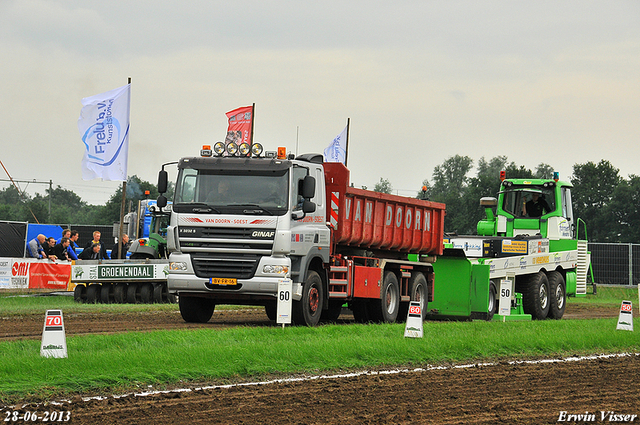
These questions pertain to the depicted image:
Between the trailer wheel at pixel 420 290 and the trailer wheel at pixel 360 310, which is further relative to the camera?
the trailer wheel at pixel 420 290

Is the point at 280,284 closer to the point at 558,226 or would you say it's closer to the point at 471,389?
the point at 471,389

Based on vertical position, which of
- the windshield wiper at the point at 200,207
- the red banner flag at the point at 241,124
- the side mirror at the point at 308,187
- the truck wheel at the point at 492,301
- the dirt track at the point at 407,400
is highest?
the red banner flag at the point at 241,124

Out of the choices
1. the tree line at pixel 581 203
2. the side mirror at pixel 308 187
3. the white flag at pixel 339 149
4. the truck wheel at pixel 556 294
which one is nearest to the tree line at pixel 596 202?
the tree line at pixel 581 203

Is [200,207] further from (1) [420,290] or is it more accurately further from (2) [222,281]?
(1) [420,290]

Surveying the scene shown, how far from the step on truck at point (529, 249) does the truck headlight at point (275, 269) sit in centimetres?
627

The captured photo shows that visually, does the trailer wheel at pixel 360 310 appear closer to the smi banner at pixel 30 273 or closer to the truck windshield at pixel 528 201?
the truck windshield at pixel 528 201

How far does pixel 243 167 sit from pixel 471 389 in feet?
24.8

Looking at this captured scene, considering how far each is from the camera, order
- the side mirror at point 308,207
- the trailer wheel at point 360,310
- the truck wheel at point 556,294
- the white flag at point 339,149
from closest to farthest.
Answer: the side mirror at point 308,207 → the trailer wheel at point 360,310 → the truck wheel at point 556,294 → the white flag at point 339,149

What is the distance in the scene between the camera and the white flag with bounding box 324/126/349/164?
111 ft

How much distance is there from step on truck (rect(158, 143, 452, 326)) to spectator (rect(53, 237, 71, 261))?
11.1 meters

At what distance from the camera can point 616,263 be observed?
42.3 metres

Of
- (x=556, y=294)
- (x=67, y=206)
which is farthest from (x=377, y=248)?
(x=67, y=206)

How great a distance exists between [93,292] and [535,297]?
39.8ft

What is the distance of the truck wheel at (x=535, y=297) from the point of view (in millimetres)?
22125
